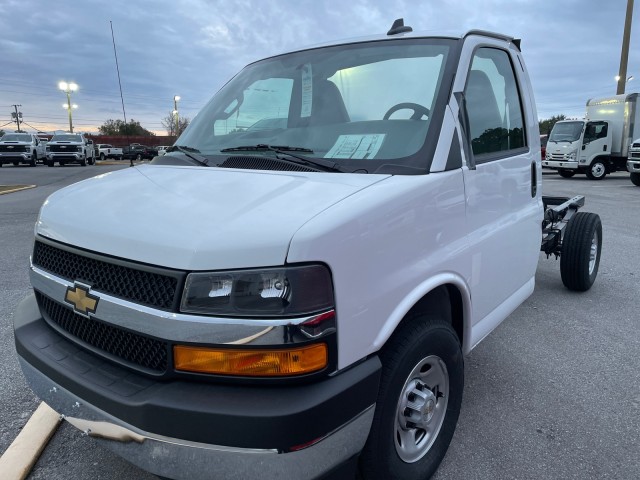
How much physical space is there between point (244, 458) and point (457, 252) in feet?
4.28

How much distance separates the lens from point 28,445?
2.44 metres

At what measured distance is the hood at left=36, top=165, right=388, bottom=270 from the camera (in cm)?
156

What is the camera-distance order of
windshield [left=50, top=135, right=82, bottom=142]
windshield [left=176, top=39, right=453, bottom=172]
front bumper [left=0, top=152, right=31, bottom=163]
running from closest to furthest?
windshield [left=176, top=39, right=453, bottom=172], front bumper [left=0, top=152, right=31, bottom=163], windshield [left=50, top=135, right=82, bottom=142]

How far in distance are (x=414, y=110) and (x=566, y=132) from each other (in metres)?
20.7

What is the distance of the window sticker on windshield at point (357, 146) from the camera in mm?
2250

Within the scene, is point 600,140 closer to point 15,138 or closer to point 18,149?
point 18,149

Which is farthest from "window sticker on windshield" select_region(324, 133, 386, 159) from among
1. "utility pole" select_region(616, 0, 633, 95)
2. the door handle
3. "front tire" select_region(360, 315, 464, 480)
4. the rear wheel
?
"utility pole" select_region(616, 0, 633, 95)

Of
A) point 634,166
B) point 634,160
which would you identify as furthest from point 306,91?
point 634,160

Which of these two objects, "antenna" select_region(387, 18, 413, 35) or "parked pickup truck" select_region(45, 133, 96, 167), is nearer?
"antenna" select_region(387, 18, 413, 35)

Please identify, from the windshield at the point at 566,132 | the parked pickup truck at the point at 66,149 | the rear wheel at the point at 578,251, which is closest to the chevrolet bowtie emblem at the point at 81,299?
the rear wheel at the point at 578,251

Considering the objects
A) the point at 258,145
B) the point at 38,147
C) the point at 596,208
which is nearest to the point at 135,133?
the point at 38,147

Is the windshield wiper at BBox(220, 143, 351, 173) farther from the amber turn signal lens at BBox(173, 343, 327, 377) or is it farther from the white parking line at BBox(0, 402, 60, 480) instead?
the white parking line at BBox(0, 402, 60, 480)

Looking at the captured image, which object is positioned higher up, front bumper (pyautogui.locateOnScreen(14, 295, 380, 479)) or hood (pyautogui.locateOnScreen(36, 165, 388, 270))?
hood (pyautogui.locateOnScreen(36, 165, 388, 270))

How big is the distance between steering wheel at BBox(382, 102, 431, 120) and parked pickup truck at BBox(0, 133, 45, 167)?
1177 inches
